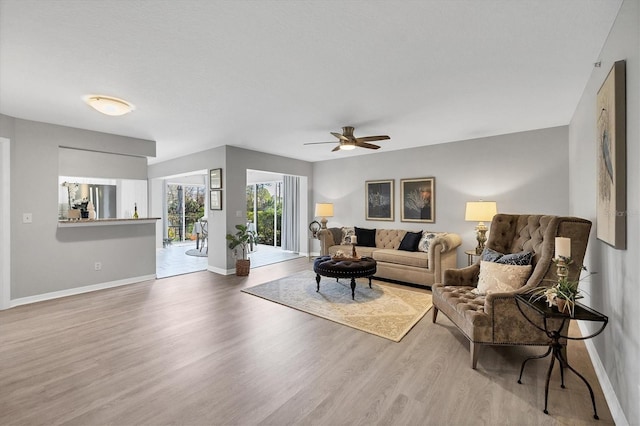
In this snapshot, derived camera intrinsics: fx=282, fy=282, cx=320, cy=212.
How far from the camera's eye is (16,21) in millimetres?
1833

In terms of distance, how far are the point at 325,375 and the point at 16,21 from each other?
3.27 meters

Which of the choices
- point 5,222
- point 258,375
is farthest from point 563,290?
point 5,222

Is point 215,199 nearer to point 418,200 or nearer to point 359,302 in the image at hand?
point 359,302

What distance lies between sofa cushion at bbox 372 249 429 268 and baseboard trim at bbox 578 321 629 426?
220 centimetres

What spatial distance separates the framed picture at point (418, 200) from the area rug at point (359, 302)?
63.3 inches

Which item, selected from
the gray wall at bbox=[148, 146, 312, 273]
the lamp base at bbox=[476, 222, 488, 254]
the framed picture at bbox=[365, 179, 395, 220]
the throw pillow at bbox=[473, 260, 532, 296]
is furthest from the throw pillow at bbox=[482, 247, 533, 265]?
the gray wall at bbox=[148, 146, 312, 273]

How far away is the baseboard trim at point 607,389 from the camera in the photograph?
66.4 inches

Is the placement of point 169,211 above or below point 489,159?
below

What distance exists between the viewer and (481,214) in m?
4.42

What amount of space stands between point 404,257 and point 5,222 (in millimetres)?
5727

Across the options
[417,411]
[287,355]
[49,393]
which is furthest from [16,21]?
[417,411]

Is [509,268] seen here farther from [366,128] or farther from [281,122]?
[281,122]

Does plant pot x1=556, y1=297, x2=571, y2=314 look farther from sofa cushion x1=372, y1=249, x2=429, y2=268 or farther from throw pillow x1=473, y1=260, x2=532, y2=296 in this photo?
sofa cushion x1=372, y1=249, x2=429, y2=268

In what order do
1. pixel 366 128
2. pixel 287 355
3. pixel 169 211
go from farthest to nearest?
1. pixel 169 211
2. pixel 366 128
3. pixel 287 355
